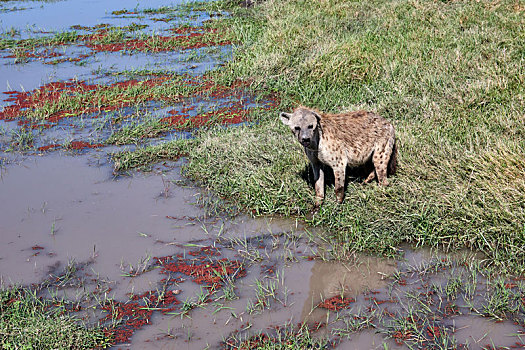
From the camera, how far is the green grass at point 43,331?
3908mm

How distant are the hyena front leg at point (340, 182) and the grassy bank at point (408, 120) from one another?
0.09m

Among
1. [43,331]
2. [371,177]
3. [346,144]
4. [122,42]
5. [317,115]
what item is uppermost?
[317,115]

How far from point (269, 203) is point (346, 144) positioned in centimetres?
97

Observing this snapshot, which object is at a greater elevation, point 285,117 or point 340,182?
point 285,117

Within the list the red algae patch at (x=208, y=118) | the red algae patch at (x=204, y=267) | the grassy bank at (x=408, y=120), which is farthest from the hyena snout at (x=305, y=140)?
the red algae patch at (x=208, y=118)

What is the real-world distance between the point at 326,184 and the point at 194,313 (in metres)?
2.32

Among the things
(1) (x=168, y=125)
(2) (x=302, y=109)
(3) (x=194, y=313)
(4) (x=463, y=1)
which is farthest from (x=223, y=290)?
(4) (x=463, y=1)

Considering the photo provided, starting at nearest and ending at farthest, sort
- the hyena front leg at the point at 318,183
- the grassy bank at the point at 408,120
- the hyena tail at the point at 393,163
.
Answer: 1. the grassy bank at the point at 408,120
2. the hyena front leg at the point at 318,183
3. the hyena tail at the point at 393,163

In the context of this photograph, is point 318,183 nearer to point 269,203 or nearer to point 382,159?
point 269,203

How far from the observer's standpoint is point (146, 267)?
491cm

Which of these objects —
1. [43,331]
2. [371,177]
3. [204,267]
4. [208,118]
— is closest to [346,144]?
[371,177]

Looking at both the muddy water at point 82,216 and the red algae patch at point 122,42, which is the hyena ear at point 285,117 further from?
the red algae patch at point 122,42

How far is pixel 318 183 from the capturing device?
577cm

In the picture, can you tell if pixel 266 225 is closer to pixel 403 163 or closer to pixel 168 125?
pixel 403 163
